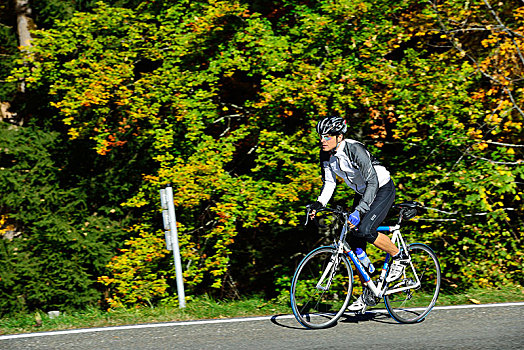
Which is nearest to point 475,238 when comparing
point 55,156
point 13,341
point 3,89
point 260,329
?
point 260,329

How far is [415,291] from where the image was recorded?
6133 millimetres

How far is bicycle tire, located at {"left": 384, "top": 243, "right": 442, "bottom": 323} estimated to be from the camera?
568 cm

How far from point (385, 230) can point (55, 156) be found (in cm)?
908

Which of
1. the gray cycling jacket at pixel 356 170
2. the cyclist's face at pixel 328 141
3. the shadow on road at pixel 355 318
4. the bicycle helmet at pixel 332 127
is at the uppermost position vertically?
the bicycle helmet at pixel 332 127

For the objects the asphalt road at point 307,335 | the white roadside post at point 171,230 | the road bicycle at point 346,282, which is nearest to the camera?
the asphalt road at point 307,335

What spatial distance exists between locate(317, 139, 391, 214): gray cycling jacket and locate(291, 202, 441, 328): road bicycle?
284 mm

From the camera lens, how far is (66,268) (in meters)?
12.3

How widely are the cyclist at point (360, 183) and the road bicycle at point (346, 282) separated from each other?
0.36ft

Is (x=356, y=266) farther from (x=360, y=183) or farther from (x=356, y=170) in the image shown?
(x=356, y=170)

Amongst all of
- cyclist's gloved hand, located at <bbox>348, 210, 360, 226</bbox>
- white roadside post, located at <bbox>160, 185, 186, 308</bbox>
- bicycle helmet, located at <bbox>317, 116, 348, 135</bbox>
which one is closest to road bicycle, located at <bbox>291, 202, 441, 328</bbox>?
cyclist's gloved hand, located at <bbox>348, 210, 360, 226</bbox>

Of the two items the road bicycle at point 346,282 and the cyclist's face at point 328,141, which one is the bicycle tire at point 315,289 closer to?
the road bicycle at point 346,282

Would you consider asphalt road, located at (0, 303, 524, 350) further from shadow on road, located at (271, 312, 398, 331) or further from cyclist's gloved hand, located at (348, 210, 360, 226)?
cyclist's gloved hand, located at (348, 210, 360, 226)

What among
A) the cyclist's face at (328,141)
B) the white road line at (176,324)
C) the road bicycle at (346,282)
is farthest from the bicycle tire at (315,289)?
the cyclist's face at (328,141)

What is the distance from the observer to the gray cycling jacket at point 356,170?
209 inches
